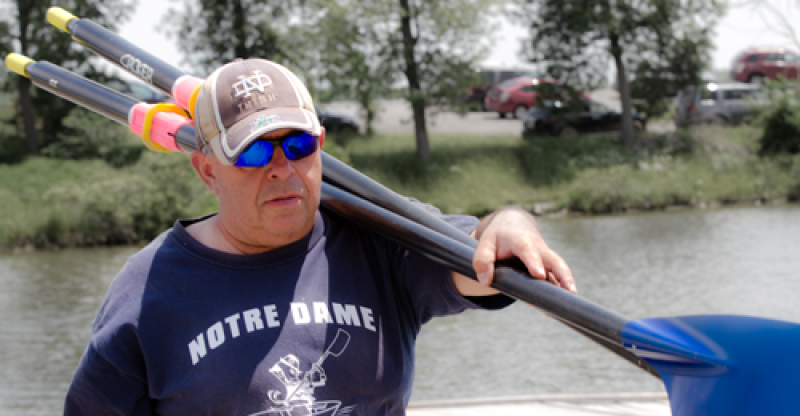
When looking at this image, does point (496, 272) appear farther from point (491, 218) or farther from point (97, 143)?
point (97, 143)

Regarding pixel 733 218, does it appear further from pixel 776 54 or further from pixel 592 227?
pixel 776 54

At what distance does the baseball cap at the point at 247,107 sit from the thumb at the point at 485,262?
1.43ft

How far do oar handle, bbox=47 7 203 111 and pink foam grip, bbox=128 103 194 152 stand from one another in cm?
5

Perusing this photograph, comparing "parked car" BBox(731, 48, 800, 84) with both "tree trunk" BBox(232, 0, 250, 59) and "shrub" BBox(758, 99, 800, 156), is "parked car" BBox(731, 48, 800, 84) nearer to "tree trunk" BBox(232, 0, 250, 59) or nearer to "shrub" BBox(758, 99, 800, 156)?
"shrub" BBox(758, 99, 800, 156)

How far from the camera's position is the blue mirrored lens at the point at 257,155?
166 cm

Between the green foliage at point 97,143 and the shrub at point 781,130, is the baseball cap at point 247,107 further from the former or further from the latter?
the shrub at point 781,130

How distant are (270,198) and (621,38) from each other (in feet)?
74.5

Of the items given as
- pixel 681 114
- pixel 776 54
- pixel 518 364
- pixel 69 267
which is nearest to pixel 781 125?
pixel 681 114

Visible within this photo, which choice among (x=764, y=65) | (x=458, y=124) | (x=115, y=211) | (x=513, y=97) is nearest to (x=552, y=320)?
(x=115, y=211)

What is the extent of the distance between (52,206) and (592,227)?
472 inches

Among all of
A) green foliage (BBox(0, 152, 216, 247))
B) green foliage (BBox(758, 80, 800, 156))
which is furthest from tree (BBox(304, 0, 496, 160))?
green foliage (BBox(758, 80, 800, 156))

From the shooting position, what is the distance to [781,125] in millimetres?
21453

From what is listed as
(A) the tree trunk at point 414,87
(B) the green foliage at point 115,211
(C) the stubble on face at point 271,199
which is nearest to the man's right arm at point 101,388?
(C) the stubble on face at point 271,199

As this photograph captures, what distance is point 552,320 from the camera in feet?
32.5
